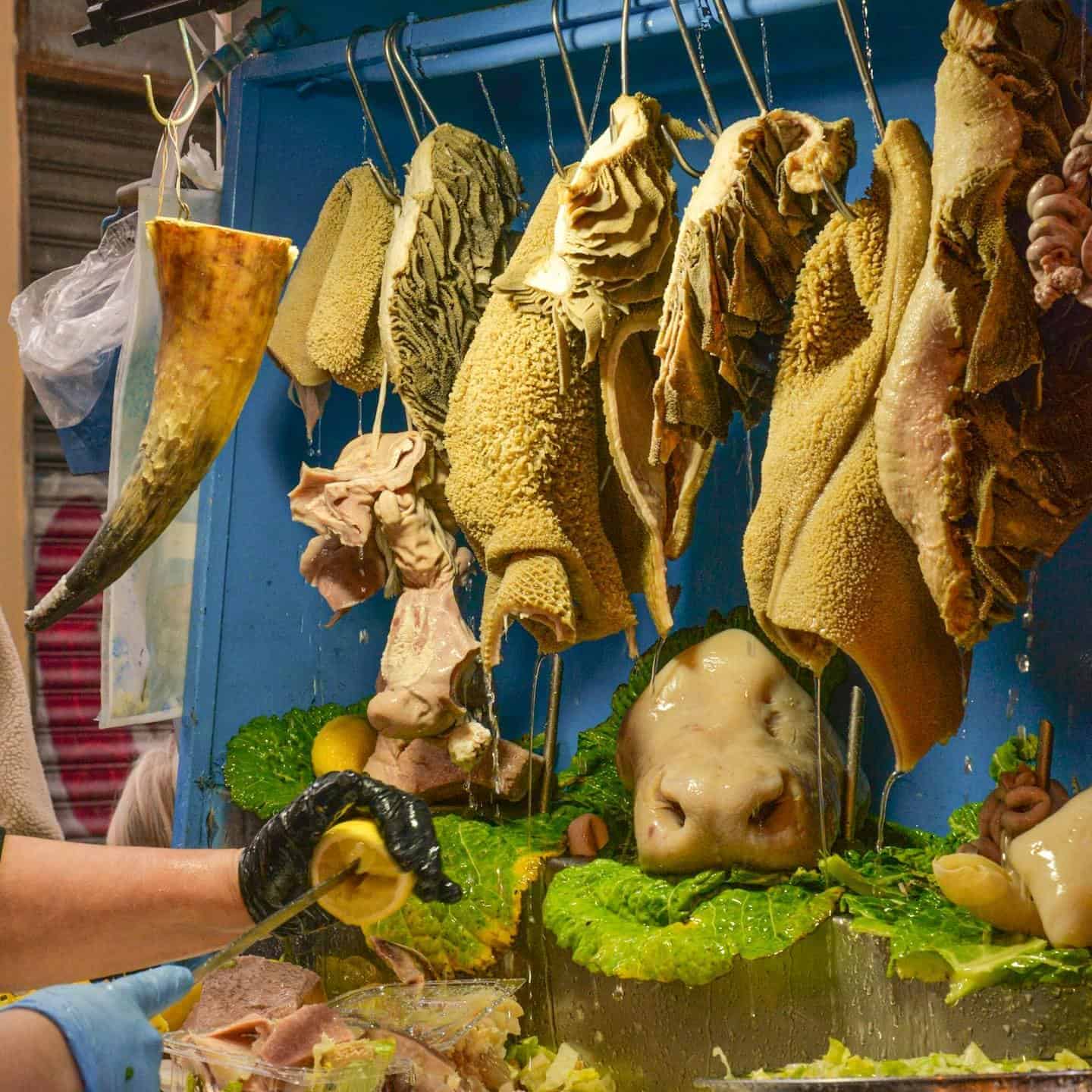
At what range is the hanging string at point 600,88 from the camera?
6.80 ft

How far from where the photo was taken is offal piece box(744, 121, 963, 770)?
145 cm

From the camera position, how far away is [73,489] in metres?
2.93

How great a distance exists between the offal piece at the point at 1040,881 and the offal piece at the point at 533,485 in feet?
1.65

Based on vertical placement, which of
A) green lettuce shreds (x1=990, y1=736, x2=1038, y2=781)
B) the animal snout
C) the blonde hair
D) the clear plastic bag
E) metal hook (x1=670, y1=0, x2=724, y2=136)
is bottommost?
the blonde hair

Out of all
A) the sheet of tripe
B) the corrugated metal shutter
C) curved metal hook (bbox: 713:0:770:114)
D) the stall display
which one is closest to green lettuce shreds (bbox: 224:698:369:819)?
the stall display

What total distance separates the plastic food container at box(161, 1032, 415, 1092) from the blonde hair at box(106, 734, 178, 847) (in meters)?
1.09

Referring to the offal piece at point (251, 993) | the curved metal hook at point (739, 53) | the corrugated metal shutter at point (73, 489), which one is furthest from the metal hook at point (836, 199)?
the corrugated metal shutter at point (73, 489)

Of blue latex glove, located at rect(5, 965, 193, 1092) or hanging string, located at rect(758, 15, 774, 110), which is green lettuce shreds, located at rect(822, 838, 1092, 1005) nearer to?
blue latex glove, located at rect(5, 965, 193, 1092)

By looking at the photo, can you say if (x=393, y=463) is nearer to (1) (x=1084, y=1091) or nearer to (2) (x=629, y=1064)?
(2) (x=629, y=1064)

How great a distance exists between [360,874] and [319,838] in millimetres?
53

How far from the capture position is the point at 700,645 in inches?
75.9

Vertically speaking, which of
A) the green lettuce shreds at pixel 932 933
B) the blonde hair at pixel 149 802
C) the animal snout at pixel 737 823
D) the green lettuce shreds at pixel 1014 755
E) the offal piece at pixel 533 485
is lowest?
the blonde hair at pixel 149 802

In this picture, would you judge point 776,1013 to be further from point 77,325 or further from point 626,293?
point 77,325

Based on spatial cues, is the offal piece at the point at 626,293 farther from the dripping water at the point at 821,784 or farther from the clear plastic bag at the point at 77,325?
the clear plastic bag at the point at 77,325
